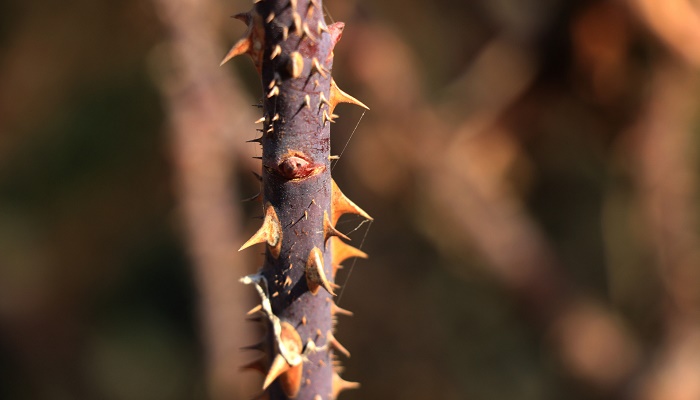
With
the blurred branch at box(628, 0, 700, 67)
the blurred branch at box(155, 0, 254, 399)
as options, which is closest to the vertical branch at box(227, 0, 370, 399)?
the blurred branch at box(155, 0, 254, 399)

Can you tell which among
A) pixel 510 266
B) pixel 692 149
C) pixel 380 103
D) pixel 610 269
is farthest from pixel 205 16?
pixel 610 269

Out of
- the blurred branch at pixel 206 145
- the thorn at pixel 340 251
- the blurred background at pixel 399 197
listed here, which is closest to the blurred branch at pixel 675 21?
the blurred background at pixel 399 197

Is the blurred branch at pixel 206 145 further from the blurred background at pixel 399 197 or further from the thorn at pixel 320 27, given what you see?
the thorn at pixel 320 27

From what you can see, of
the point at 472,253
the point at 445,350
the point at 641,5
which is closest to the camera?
the point at 641,5

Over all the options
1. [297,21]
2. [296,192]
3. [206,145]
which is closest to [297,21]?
[297,21]

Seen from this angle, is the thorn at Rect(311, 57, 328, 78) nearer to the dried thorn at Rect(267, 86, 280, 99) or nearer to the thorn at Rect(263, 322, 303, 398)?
the dried thorn at Rect(267, 86, 280, 99)

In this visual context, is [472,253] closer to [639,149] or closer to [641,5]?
[639,149]

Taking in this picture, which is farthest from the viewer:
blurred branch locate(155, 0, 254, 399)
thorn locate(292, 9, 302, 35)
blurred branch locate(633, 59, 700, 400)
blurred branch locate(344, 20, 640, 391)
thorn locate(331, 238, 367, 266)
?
blurred branch locate(344, 20, 640, 391)

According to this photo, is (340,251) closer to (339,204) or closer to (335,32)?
(339,204)
